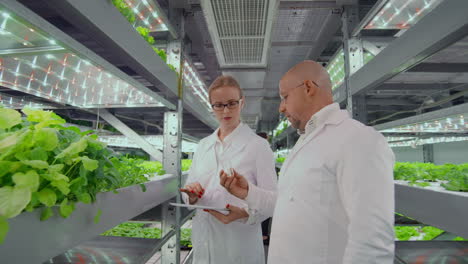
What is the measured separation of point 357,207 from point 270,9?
167cm

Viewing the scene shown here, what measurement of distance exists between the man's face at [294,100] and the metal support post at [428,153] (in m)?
2.91

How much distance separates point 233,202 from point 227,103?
59cm

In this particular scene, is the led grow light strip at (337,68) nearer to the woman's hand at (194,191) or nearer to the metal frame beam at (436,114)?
the metal frame beam at (436,114)

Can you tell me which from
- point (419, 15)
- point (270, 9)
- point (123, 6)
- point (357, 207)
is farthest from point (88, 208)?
point (419, 15)

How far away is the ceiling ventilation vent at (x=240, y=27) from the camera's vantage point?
1.97m

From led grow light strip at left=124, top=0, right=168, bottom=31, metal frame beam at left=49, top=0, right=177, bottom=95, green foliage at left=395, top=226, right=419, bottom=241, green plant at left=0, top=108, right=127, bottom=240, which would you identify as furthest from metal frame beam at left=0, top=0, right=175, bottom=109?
green foliage at left=395, top=226, right=419, bottom=241

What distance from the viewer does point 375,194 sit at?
802mm

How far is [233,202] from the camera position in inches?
60.4

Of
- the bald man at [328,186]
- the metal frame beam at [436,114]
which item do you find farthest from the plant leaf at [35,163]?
the metal frame beam at [436,114]

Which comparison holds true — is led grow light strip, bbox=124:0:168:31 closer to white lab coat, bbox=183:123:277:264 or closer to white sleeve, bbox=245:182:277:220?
white lab coat, bbox=183:123:277:264

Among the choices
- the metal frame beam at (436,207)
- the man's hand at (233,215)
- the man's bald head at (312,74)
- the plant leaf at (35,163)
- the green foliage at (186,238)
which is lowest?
the green foliage at (186,238)

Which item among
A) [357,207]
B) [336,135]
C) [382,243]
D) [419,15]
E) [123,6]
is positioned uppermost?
[419,15]

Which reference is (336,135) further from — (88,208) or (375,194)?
(88,208)

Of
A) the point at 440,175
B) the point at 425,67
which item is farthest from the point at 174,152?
the point at 425,67
